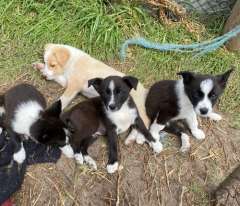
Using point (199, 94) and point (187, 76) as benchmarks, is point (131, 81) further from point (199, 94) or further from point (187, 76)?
point (199, 94)

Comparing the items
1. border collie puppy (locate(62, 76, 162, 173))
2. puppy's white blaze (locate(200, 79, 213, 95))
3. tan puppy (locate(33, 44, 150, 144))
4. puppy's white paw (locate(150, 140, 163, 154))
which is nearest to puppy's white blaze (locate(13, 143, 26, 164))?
border collie puppy (locate(62, 76, 162, 173))

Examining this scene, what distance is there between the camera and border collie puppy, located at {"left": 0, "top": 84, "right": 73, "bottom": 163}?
4.62 meters

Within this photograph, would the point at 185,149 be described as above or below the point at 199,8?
below

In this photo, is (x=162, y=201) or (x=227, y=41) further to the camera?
(x=227, y=41)

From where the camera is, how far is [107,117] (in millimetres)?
A: 5023

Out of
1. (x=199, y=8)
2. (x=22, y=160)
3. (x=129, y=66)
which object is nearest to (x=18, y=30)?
(x=129, y=66)

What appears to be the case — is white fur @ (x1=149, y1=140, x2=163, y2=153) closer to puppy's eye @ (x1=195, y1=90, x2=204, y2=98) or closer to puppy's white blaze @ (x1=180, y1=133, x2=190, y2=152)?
puppy's white blaze @ (x1=180, y1=133, x2=190, y2=152)

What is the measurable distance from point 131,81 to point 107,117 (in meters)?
0.50

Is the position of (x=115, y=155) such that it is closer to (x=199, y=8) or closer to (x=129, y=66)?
(x=129, y=66)

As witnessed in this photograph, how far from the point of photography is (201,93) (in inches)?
187

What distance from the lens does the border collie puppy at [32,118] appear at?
15.2 feet

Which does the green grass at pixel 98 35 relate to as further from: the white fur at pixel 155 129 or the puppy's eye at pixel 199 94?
the puppy's eye at pixel 199 94

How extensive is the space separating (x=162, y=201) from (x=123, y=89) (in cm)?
125

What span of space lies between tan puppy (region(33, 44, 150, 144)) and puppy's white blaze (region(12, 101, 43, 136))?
0.67 m
